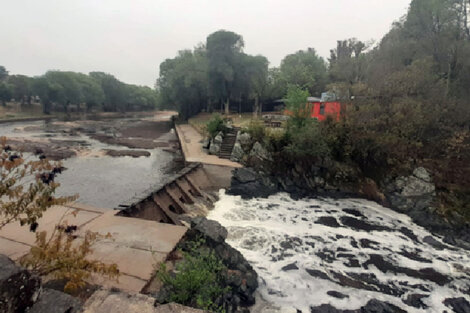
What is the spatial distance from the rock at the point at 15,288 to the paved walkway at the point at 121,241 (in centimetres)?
140

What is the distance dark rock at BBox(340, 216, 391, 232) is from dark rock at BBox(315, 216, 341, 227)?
479 millimetres

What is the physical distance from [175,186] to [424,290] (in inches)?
483

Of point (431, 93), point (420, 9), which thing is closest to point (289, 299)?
point (431, 93)

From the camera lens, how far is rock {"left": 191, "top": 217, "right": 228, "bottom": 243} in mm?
7562

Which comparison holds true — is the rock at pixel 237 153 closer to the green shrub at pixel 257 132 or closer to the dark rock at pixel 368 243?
the green shrub at pixel 257 132

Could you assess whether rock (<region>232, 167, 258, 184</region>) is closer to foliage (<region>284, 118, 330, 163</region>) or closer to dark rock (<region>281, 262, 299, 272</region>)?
foliage (<region>284, 118, 330, 163</region>)

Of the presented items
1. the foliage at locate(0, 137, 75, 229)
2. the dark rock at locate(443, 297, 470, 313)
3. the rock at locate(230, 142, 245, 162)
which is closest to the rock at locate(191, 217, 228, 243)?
the foliage at locate(0, 137, 75, 229)

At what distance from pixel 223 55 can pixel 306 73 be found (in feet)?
47.1

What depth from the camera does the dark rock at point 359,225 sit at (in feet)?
40.3

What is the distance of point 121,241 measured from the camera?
6984 mm

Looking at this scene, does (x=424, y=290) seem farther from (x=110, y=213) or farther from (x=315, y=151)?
(x=110, y=213)

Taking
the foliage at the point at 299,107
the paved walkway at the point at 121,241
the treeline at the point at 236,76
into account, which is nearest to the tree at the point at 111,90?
the treeline at the point at 236,76

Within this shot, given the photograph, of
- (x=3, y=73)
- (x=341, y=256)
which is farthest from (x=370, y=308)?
(x=3, y=73)

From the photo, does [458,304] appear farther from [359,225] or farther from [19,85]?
[19,85]
